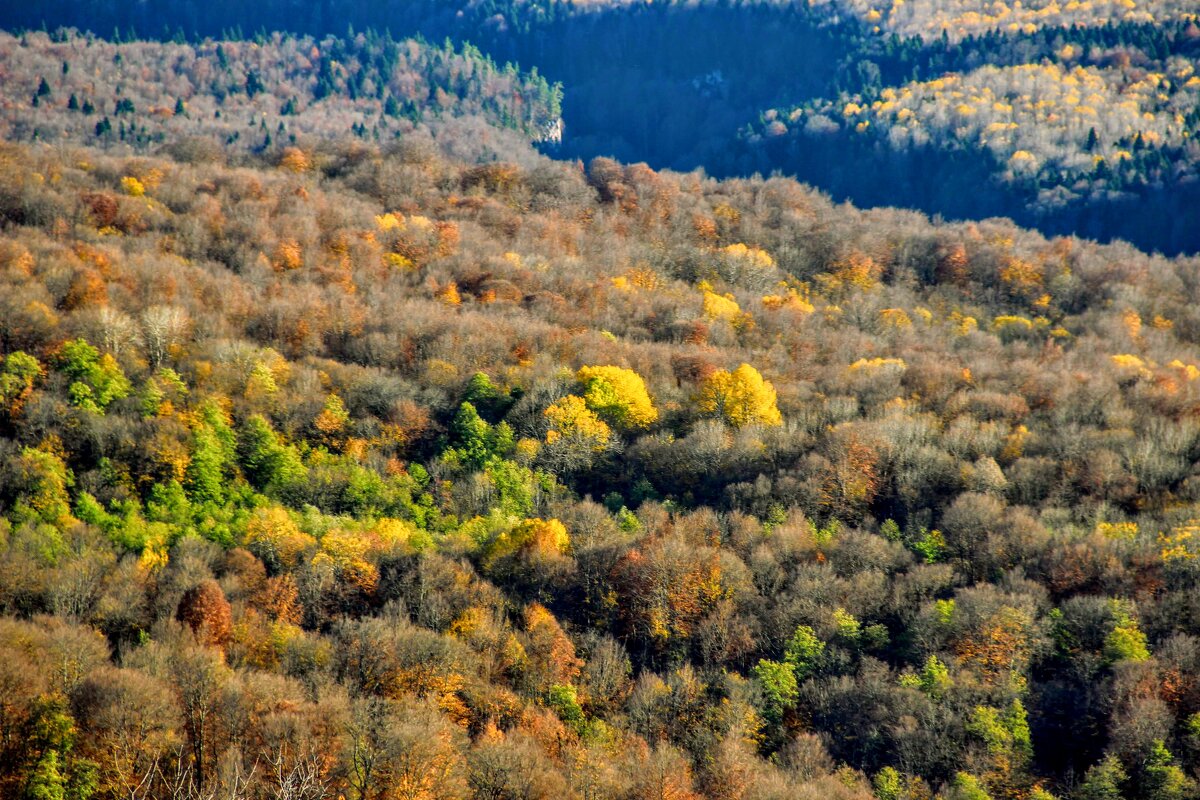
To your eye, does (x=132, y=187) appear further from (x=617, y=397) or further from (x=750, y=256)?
(x=750, y=256)

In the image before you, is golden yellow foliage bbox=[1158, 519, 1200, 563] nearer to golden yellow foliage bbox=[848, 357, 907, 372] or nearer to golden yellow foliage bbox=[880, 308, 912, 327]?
golden yellow foliage bbox=[848, 357, 907, 372]

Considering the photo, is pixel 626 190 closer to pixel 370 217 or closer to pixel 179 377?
pixel 370 217

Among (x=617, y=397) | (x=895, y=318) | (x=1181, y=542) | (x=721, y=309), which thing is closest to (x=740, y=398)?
(x=617, y=397)

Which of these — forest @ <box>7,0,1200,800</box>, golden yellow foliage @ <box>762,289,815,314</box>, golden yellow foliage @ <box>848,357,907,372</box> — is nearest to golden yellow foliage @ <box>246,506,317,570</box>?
forest @ <box>7,0,1200,800</box>

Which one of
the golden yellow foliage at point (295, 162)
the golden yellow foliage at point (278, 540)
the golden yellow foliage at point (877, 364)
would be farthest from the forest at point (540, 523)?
the golden yellow foliage at point (295, 162)

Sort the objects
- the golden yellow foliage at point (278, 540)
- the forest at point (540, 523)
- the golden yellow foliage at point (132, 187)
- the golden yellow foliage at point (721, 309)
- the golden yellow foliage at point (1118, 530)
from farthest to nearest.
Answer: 1. the golden yellow foliage at point (132, 187)
2. the golden yellow foliage at point (721, 309)
3. the golden yellow foliage at point (1118, 530)
4. the golden yellow foliage at point (278, 540)
5. the forest at point (540, 523)

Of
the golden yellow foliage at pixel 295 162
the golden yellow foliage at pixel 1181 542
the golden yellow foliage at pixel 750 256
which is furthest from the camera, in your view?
the golden yellow foliage at pixel 295 162

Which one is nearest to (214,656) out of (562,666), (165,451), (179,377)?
(562,666)

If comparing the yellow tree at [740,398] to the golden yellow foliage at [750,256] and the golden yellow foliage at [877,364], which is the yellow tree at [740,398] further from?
the golden yellow foliage at [750,256]
